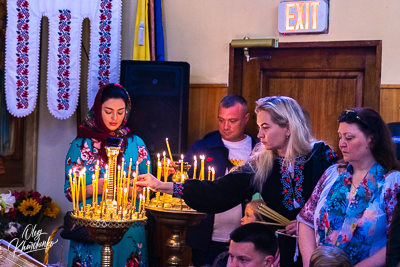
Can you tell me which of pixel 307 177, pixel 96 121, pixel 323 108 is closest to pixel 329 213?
pixel 307 177

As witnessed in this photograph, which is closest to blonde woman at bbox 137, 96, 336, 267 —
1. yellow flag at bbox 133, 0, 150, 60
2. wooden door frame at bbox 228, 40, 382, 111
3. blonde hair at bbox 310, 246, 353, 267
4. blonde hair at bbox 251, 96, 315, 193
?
blonde hair at bbox 251, 96, 315, 193

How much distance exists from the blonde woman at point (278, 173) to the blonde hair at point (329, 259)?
2.78 ft

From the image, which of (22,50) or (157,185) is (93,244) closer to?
(157,185)

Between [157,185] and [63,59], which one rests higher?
[63,59]

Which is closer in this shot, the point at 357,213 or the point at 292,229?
the point at 357,213

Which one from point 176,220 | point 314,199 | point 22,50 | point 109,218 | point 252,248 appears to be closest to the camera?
point 252,248

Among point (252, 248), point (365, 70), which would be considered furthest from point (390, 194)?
point (365, 70)

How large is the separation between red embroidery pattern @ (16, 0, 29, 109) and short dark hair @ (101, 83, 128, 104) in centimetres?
99

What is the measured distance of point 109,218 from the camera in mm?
2570

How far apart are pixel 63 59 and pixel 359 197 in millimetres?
2837

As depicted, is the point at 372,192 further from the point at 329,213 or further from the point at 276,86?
the point at 276,86

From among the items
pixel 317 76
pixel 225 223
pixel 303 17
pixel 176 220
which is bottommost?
pixel 225 223

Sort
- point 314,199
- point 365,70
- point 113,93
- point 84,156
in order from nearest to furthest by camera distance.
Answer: point 314,199
point 84,156
point 113,93
point 365,70

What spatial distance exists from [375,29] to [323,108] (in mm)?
713
